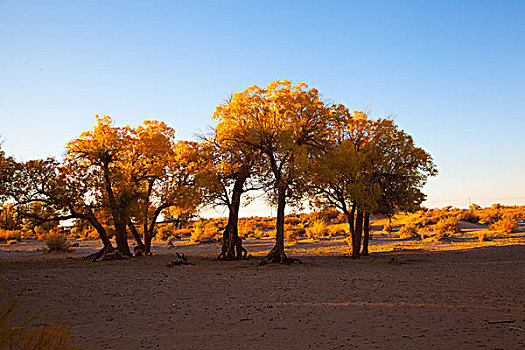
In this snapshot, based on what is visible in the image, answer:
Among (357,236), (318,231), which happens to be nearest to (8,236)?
(318,231)

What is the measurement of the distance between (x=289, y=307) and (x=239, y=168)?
12.5 m

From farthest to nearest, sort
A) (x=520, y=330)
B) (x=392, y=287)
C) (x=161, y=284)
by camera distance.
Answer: (x=161, y=284), (x=392, y=287), (x=520, y=330)

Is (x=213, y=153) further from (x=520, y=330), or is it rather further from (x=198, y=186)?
(x=520, y=330)

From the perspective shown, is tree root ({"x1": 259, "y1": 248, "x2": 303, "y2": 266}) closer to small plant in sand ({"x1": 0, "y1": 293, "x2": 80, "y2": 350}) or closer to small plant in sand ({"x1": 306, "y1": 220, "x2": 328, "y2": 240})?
small plant in sand ({"x1": 0, "y1": 293, "x2": 80, "y2": 350})

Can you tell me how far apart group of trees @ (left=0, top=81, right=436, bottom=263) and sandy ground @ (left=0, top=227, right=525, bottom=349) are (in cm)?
504

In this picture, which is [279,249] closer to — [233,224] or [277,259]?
[277,259]

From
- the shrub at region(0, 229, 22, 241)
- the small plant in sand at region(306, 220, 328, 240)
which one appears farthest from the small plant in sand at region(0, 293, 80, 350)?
the shrub at region(0, 229, 22, 241)

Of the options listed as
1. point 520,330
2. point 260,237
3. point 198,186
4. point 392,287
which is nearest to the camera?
point 520,330

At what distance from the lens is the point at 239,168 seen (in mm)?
21688

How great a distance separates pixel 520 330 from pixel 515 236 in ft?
101

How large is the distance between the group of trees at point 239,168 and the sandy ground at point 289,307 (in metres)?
5.04

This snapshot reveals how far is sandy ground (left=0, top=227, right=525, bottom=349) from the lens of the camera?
280 inches

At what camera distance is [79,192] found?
2166cm

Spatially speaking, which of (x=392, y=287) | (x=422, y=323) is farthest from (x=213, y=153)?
(x=422, y=323)
